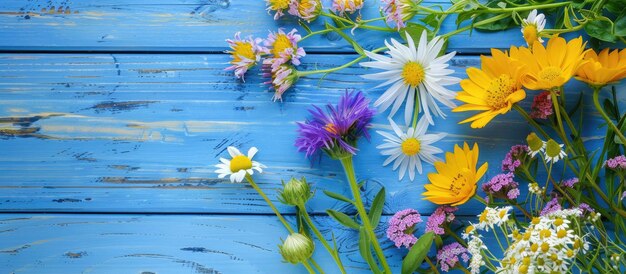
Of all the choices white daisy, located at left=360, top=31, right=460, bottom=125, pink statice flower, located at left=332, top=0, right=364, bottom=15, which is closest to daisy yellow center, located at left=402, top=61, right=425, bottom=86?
white daisy, located at left=360, top=31, right=460, bottom=125

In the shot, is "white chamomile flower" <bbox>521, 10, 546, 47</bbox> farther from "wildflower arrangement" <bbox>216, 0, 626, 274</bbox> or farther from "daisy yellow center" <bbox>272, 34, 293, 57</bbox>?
"daisy yellow center" <bbox>272, 34, 293, 57</bbox>

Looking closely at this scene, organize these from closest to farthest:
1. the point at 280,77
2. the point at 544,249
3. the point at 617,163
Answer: the point at 544,249, the point at 617,163, the point at 280,77

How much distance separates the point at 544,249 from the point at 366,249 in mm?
242

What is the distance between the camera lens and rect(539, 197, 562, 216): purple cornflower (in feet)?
2.84

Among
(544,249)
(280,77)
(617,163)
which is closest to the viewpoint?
(544,249)

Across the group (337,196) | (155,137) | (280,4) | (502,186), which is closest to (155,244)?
(155,137)

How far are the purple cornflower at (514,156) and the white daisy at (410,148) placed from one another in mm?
87

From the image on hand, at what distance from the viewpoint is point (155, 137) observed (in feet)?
3.29

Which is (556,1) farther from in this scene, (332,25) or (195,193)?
(195,193)

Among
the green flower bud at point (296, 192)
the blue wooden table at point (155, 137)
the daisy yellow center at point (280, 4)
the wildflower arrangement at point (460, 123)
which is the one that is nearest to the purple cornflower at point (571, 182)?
the wildflower arrangement at point (460, 123)

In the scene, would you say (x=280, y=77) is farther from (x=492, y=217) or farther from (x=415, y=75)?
(x=492, y=217)

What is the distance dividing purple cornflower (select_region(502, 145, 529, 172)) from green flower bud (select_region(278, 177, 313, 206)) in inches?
10.1

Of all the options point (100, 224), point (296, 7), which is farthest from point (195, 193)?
point (296, 7)

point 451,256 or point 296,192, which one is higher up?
point 296,192
